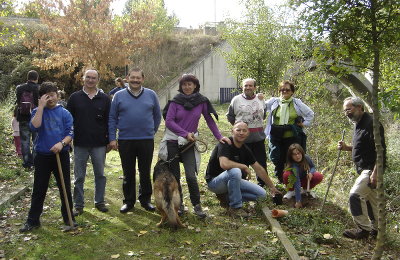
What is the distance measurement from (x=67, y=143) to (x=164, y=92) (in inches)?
804

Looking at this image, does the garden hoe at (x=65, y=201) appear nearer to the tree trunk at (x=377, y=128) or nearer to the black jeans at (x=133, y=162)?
the black jeans at (x=133, y=162)

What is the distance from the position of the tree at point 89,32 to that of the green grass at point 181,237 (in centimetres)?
890

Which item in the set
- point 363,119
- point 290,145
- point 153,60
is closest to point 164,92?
point 153,60

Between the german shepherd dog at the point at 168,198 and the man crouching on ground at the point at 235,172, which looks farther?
the man crouching on ground at the point at 235,172

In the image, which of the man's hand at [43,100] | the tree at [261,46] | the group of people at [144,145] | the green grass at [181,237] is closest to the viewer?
the green grass at [181,237]

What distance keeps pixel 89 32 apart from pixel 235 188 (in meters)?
10.3

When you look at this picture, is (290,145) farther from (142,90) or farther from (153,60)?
→ (153,60)

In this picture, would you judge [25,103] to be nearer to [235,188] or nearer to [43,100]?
[43,100]

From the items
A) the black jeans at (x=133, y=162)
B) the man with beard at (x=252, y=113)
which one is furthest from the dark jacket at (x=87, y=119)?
the man with beard at (x=252, y=113)

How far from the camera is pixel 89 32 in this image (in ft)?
44.7

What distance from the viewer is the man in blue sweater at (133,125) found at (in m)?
5.43

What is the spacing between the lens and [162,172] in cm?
524

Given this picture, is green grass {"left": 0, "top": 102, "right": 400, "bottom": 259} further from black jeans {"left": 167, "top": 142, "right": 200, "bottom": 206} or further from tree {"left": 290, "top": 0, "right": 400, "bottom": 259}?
tree {"left": 290, "top": 0, "right": 400, "bottom": 259}

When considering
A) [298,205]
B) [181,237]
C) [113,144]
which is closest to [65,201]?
[113,144]
